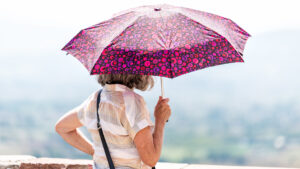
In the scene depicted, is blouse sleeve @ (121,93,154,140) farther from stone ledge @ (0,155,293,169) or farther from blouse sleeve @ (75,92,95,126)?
stone ledge @ (0,155,293,169)

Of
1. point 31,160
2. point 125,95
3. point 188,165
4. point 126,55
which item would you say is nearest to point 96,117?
point 125,95

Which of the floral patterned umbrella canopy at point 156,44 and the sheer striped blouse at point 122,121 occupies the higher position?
the floral patterned umbrella canopy at point 156,44

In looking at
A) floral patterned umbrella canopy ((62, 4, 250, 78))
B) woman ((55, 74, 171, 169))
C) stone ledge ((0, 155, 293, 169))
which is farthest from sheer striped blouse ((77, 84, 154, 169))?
stone ledge ((0, 155, 293, 169))

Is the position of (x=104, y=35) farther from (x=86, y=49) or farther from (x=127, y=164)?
(x=127, y=164)

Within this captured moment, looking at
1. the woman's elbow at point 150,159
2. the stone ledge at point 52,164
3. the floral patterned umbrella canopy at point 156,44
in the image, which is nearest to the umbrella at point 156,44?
the floral patterned umbrella canopy at point 156,44

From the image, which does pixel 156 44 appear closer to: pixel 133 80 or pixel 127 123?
pixel 133 80

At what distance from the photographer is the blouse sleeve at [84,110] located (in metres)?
2.86

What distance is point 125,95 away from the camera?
2686 millimetres

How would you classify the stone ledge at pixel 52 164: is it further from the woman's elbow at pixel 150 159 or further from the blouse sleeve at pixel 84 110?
the woman's elbow at pixel 150 159

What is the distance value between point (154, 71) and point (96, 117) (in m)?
0.50

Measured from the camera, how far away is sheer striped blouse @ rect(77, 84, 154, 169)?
264 centimetres

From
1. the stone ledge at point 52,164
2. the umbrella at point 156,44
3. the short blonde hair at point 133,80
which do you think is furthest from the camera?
the stone ledge at point 52,164

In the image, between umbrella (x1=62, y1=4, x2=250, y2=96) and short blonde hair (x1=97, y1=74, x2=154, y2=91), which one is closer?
umbrella (x1=62, y1=4, x2=250, y2=96)

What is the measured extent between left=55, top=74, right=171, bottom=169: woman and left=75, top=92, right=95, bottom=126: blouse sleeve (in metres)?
0.02
